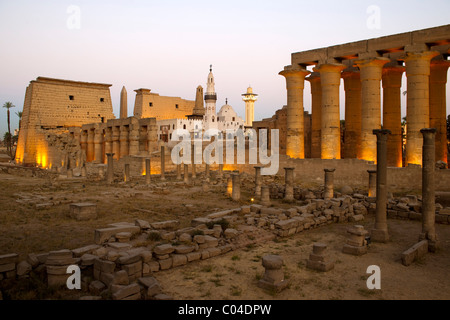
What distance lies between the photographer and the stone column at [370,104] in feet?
68.3

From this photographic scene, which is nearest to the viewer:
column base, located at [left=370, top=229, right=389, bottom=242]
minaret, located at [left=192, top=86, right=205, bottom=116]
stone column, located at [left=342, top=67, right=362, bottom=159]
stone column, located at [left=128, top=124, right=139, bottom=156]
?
column base, located at [left=370, top=229, right=389, bottom=242]

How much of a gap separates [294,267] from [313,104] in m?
19.8

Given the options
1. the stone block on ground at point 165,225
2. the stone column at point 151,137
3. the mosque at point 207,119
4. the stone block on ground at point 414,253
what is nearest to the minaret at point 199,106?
the mosque at point 207,119

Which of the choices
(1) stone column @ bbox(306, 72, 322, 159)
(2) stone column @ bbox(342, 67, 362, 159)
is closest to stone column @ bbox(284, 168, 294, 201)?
(1) stone column @ bbox(306, 72, 322, 159)

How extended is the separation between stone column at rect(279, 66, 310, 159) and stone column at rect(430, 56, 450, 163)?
7746 millimetres

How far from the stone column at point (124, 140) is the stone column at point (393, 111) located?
72.2 ft

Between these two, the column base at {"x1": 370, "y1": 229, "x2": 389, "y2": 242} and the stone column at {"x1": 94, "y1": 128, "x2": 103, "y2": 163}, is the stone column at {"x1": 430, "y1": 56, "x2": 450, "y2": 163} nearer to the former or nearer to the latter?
the column base at {"x1": 370, "y1": 229, "x2": 389, "y2": 242}

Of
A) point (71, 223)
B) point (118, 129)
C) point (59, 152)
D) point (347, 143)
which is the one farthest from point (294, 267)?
point (59, 152)

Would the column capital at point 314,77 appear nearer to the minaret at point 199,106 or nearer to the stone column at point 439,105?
the stone column at point 439,105

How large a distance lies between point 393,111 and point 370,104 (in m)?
3.65

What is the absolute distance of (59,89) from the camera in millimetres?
44156

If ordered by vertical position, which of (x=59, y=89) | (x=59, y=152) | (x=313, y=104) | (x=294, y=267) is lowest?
(x=294, y=267)

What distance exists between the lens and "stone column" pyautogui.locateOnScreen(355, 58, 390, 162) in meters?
20.8
